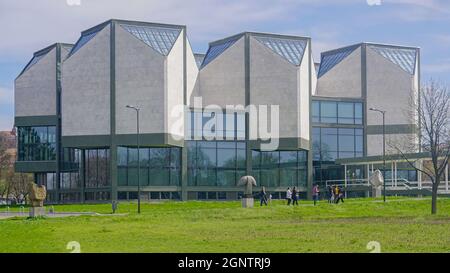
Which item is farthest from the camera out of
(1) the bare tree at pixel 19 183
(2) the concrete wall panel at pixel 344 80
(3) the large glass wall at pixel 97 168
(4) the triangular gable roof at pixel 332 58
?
(1) the bare tree at pixel 19 183

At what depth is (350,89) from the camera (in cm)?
9650

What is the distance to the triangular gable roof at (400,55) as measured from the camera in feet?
310

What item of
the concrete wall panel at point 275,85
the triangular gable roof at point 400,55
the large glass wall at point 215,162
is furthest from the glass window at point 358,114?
the large glass wall at point 215,162

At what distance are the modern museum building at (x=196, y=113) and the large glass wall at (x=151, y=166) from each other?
0.39 feet

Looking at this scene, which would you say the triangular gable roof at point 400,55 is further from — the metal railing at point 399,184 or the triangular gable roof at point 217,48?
the triangular gable roof at point 217,48

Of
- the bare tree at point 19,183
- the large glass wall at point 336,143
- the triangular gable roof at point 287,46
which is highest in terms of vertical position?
the triangular gable roof at point 287,46

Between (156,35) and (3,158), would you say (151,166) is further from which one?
(3,158)

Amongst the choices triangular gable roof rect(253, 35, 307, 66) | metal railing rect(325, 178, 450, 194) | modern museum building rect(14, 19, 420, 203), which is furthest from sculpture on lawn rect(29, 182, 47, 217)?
triangular gable roof rect(253, 35, 307, 66)

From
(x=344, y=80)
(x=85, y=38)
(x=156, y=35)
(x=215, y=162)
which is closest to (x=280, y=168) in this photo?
(x=215, y=162)

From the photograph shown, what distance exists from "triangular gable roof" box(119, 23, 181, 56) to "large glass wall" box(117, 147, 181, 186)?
1134cm

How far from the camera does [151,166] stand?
3265 inches

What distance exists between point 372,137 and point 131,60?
108ft

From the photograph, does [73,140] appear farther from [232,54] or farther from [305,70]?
[305,70]

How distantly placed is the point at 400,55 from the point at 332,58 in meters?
9.15
